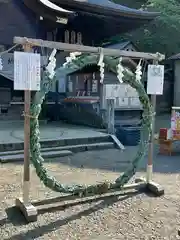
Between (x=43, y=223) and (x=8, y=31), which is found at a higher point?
(x=8, y=31)

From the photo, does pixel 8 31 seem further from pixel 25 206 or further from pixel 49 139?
pixel 25 206

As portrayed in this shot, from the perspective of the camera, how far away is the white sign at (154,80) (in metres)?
4.93

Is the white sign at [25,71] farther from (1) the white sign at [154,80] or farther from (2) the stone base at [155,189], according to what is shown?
(2) the stone base at [155,189]

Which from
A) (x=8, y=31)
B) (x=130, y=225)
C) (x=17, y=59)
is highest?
(x=8, y=31)

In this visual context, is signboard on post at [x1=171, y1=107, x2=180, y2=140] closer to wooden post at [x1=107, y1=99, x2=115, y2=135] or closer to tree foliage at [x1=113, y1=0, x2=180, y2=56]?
wooden post at [x1=107, y1=99, x2=115, y2=135]

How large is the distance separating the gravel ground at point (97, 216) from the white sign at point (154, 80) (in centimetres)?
157

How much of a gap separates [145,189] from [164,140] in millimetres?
3275

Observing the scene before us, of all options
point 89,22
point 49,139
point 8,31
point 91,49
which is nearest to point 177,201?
point 91,49

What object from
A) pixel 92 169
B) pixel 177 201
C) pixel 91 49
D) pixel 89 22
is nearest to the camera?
pixel 91 49

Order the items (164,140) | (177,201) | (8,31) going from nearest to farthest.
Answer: (177,201) → (164,140) → (8,31)

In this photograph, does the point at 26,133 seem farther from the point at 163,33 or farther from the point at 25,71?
the point at 163,33

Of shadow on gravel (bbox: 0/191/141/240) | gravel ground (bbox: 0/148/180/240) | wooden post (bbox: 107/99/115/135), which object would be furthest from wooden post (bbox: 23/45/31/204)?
wooden post (bbox: 107/99/115/135)

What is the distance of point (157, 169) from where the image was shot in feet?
21.2

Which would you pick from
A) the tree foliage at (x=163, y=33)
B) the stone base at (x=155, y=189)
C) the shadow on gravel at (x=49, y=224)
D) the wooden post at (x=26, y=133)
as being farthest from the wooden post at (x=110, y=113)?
the tree foliage at (x=163, y=33)
